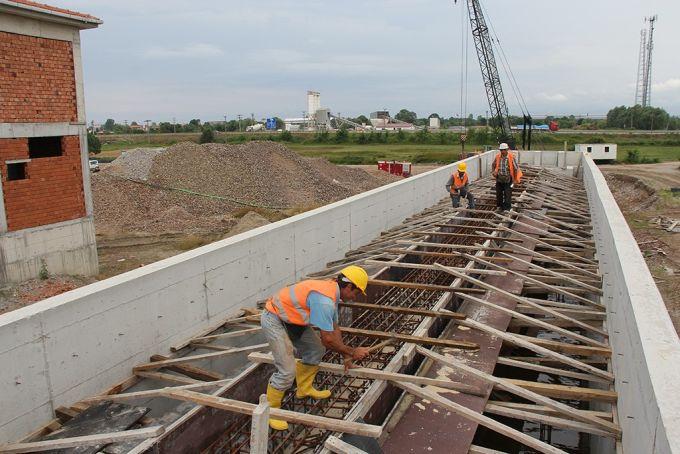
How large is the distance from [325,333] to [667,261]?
15645 millimetres

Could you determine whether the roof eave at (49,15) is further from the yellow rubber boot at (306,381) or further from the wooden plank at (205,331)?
the yellow rubber boot at (306,381)

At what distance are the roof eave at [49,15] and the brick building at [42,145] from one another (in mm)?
21

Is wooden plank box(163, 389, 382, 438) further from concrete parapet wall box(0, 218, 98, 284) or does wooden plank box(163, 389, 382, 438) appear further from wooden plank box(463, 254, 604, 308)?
concrete parapet wall box(0, 218, 98, 284)

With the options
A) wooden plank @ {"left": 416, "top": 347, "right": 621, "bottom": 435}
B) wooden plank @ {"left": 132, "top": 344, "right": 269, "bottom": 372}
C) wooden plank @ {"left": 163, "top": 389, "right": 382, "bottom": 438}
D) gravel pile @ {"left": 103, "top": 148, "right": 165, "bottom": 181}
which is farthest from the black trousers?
gravel pile @ {"left": 103, "top": 148, "right": 165, "bottom": 181}

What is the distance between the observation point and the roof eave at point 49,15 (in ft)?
43.2

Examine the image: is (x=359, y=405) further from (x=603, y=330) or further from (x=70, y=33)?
(x=70, y=33)

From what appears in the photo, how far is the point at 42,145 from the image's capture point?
15.2 meters

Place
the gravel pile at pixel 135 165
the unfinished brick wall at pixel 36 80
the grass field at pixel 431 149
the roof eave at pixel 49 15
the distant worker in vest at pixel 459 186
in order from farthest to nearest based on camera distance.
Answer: the grass field at pixel 431 149, the gravel pile at pixel 135 165, the distant worker in vest at pixel 459 186, the unfinished brick wall at pixel 36 80, the roof eave at pixel 49 15

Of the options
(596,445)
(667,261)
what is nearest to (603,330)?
(596,445)

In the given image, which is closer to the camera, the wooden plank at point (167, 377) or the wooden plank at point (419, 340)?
the wooden plank at point (419, 340)

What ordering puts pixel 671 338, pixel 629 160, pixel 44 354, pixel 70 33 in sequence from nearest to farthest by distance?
pixel 671 338, pixel 44 354, pixel 70 33, pixel 629 160

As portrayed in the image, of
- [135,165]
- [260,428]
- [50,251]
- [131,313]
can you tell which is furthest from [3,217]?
[135,165]

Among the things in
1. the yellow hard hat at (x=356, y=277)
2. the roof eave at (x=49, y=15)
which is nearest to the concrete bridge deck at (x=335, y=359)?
the yellow hard hat at (x=356, y=277)

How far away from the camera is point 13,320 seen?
5.25 meters
